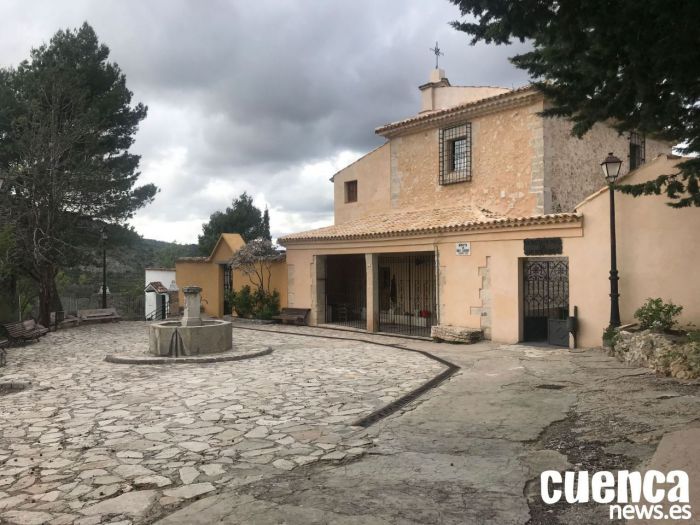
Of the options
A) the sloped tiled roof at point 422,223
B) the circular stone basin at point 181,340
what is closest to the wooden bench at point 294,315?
the sloped tiled roof at point 422,223

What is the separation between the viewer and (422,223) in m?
15.0

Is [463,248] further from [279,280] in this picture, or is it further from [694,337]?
[279,280]

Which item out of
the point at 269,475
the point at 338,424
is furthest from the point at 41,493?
the point at 338,424

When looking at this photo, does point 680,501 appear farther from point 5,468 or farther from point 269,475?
point 5,468

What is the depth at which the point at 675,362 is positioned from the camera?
740 cm

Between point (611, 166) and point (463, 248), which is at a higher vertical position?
point (611, 166)

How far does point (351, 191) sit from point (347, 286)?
3.81m

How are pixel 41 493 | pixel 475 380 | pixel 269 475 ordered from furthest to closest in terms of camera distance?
1. pixel 475 380
2. pixel 269 475
3. pixel 41 493

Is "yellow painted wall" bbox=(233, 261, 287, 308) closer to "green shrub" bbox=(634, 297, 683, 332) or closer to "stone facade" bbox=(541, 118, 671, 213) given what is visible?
"stone facade" bbox=(541, 118, 671, 213)

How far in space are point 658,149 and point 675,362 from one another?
1364 cm

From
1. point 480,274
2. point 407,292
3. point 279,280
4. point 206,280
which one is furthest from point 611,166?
point 206,280

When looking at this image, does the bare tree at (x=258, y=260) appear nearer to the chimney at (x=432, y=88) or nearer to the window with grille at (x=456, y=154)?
the window with grille at (x=456, y=154)

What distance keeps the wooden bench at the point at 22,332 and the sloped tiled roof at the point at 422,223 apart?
8259mm

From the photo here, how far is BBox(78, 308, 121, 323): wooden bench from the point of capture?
1903 cm
